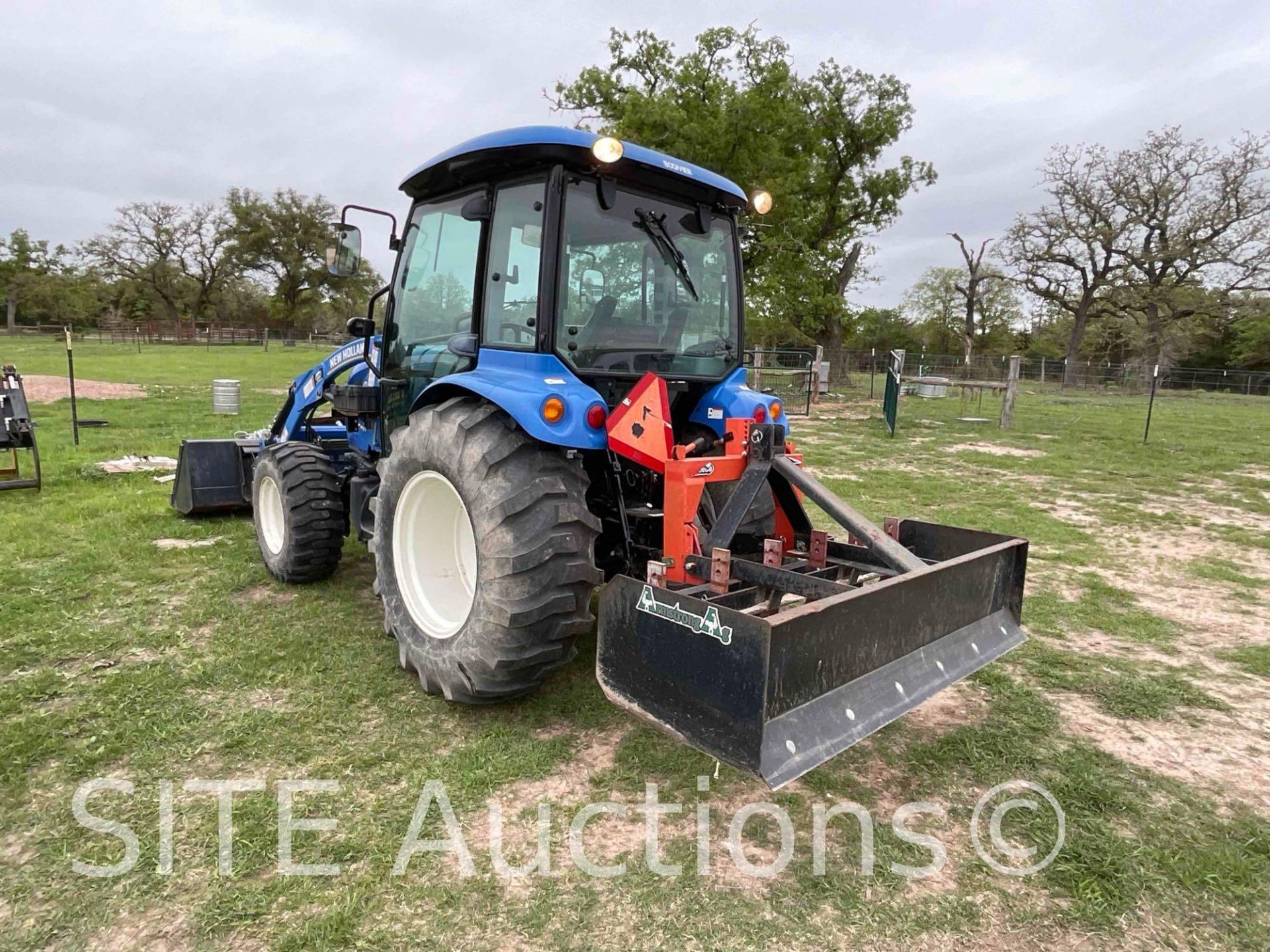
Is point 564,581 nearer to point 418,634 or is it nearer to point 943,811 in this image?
point 418,634

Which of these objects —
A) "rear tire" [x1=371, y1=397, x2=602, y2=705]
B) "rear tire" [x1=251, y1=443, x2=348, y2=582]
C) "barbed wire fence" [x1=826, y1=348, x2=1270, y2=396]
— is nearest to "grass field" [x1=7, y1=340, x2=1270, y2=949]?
"rear tire" [x1=251, y1=443, x2=348, y2=582]

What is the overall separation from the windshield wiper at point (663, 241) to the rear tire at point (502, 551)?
3.63 ft

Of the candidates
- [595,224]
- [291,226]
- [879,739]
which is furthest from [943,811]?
[291,226]

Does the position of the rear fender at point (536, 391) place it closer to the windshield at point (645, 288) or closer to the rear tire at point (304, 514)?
the windshield at point (645, 288)

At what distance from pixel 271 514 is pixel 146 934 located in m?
3.20

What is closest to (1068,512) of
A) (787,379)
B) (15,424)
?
(15,424)

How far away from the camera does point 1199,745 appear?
314cm

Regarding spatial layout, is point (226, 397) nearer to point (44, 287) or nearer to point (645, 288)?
point (645, 288)

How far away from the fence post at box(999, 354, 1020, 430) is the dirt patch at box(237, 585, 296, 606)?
1444 cm

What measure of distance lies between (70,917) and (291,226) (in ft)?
206

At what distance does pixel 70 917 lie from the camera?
2.06 meters

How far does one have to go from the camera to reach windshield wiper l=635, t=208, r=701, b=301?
3.45m

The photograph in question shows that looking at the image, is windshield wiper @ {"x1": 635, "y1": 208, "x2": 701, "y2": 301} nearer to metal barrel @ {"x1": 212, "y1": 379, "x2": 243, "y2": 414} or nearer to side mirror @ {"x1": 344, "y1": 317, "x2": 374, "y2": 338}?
side mirror @ {"x1": 344, "y1": 317, "x2": 374, "y2": 338}

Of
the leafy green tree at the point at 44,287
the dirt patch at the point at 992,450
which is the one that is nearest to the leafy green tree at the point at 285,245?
the leafy green tree at the point at 44,287
